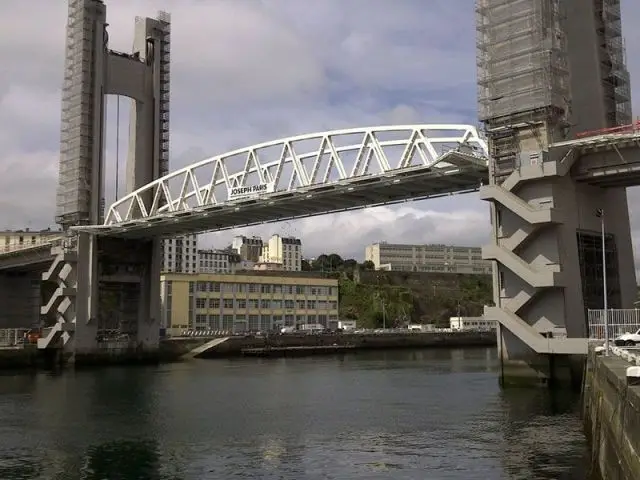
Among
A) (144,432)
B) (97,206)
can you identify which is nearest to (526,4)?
(144,432)

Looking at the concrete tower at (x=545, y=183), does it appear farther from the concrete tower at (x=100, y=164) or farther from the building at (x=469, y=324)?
the building at (x=469, y=324)

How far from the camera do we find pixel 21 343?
230 feet

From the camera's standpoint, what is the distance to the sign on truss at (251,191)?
57.6 meters

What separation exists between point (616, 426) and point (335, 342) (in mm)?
84637

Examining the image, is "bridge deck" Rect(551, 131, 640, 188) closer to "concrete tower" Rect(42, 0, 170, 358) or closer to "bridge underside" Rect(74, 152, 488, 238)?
"bridge underside" Rect(74, 152, 488, 238)

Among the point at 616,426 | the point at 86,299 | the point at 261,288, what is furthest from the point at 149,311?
the point at 616,426

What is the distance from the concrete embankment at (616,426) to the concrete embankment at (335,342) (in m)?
62.1

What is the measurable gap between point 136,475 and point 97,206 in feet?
175

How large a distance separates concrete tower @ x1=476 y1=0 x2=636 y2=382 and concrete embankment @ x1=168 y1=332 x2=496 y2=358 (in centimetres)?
4681

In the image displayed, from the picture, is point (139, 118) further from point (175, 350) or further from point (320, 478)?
point (320, 478)

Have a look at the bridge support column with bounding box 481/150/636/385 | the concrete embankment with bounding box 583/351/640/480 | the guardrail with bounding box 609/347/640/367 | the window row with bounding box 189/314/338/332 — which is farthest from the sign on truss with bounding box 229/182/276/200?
the window row with bounding box 189/314/338/332

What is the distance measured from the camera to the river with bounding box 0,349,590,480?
2144 cm

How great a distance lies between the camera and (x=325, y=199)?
56.1 meters

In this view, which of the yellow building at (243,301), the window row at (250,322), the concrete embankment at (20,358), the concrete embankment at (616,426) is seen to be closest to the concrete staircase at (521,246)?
the concrete embankment at (616,426)
